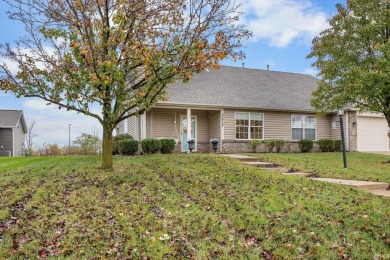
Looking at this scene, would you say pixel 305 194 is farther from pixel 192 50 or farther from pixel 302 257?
pixel 192 50

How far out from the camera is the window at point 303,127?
20.3 meters

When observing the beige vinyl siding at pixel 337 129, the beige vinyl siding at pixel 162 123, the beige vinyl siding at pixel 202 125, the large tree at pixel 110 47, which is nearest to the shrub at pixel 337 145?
the beige vinyl siding at pixel 337 129

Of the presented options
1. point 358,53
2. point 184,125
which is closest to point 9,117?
point 184,125

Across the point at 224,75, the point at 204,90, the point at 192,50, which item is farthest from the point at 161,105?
the point at 192,50

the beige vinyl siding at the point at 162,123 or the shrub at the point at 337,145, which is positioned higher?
the beige vinyl siding at the point at 162,123

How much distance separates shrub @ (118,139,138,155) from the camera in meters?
15.3

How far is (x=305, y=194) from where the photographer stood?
7246 millimetres

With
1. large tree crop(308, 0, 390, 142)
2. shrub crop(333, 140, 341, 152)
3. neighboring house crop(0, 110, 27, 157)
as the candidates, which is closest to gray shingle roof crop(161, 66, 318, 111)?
shrub crop(333, 140, 341, 152)

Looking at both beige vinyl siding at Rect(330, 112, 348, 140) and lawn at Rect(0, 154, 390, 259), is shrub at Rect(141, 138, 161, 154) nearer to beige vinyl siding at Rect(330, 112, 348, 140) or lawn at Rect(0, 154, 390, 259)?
lawn at Rect(0, 154, 390, 259)

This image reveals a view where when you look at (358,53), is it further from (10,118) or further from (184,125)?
(10,118)

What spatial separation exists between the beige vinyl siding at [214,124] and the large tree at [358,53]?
5.76m

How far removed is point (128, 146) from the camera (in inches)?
605

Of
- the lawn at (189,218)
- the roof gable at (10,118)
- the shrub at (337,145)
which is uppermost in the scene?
the roof gable at (10,118)

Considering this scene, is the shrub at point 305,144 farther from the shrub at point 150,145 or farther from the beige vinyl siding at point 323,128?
the shrub at point 150,145
